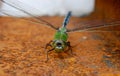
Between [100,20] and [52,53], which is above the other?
[100,20]

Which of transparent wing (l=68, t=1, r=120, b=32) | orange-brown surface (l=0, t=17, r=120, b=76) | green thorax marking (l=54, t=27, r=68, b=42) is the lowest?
orange-brown surface (l=0, t=17, r=120, b=76)

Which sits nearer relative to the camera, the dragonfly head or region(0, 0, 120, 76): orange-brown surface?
region(0, 0, 120, 76): orange-brown surface

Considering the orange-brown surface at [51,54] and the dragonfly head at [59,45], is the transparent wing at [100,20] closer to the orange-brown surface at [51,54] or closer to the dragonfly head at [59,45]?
the orange-brown surface at [51,54]

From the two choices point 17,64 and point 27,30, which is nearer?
point 17,64

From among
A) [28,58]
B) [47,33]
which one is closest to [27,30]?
[47,33]

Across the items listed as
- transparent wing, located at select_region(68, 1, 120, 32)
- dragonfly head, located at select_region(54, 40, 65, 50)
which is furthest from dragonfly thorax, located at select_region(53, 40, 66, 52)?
transparent wing, located at select_region(68, 1, 120, 32)

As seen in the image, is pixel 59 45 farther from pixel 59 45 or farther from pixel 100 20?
pixel 100 20

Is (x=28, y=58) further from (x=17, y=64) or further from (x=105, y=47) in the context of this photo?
(x=105, y=47)

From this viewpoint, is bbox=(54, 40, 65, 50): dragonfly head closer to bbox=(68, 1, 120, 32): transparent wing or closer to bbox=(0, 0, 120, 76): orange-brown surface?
bbox=(0, 0, 120, 76): orange-brown surface

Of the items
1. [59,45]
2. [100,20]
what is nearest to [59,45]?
[59,45]
